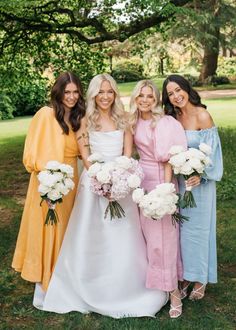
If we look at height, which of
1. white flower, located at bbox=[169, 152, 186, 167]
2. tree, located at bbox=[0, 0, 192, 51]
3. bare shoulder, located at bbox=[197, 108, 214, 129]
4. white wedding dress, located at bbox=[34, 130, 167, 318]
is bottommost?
white wedding dress, located at bbox=[34, 130, 167, 318]

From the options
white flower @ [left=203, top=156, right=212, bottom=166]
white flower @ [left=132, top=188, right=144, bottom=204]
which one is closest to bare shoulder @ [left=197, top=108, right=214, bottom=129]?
white flower @ [left=203, top=156, right=212, bottom=166]

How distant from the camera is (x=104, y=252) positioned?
462 centimetres

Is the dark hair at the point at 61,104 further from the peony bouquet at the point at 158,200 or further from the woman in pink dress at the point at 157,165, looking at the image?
the peony bouquet at the point at 158,200

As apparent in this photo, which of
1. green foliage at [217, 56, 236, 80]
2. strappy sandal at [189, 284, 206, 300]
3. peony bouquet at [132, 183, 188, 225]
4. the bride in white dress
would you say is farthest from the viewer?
green foliage at [217, 56, 236, 80]

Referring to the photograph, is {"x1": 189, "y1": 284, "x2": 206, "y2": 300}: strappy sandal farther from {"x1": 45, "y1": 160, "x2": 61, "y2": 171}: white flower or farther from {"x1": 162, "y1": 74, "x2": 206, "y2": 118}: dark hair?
{"x1": 45, "y1": 160, "x2": 61, "y2": 171}: white flower

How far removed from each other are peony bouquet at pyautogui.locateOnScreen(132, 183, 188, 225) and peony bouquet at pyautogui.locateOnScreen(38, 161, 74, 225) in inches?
25.4

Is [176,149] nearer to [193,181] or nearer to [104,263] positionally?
[193,181]

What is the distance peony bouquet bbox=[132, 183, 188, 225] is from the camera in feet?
13.3

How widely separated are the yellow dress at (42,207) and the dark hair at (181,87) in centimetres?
91

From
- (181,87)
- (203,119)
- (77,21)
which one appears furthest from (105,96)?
(77,21)

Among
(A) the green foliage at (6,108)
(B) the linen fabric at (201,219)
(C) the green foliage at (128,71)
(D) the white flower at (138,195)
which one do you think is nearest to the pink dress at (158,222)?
(B) the linen fabric at (201,219)

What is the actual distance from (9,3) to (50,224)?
348 cm

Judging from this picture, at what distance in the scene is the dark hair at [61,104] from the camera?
4586 mm

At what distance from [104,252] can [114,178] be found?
2.62ft
